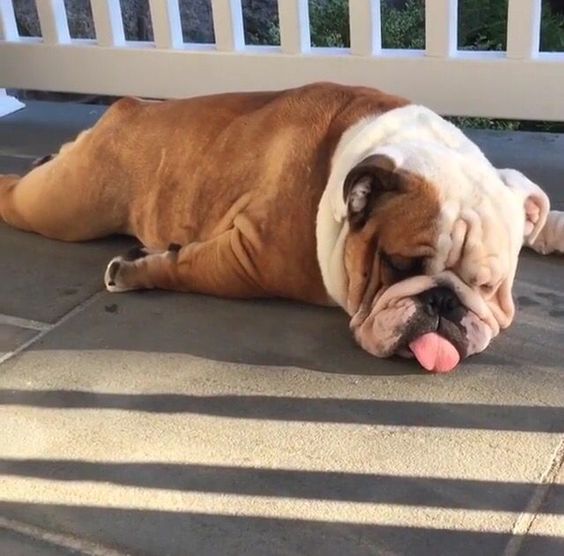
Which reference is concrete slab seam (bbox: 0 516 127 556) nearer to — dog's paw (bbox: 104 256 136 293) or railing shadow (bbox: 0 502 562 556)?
railing shadow (bbox: 0 502 562 556)

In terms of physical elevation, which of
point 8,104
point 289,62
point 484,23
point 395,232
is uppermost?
point 395,232

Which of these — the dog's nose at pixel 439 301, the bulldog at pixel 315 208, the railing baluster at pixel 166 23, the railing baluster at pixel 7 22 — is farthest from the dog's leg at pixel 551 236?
the railing baluster at pixel 7 22

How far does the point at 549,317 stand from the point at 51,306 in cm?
102

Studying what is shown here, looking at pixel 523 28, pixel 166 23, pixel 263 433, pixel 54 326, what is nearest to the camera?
pixel 263 433

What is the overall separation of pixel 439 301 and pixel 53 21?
1973 mm

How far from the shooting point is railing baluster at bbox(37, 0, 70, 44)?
3.23 meters

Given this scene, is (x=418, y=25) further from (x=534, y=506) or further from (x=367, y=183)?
(x=534, y=506)

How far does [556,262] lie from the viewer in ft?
7.26

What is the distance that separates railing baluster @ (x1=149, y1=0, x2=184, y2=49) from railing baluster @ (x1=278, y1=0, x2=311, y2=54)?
1.10 ft

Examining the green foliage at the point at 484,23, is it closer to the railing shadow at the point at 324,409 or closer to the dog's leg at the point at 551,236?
the dog's leg at the point at 551,236

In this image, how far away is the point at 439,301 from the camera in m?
1.76

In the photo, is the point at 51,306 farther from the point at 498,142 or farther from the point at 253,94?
the point at 498,142

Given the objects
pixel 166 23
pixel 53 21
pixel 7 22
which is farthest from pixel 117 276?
pixel 7 22

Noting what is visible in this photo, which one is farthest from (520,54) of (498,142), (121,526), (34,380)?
(121,526)
